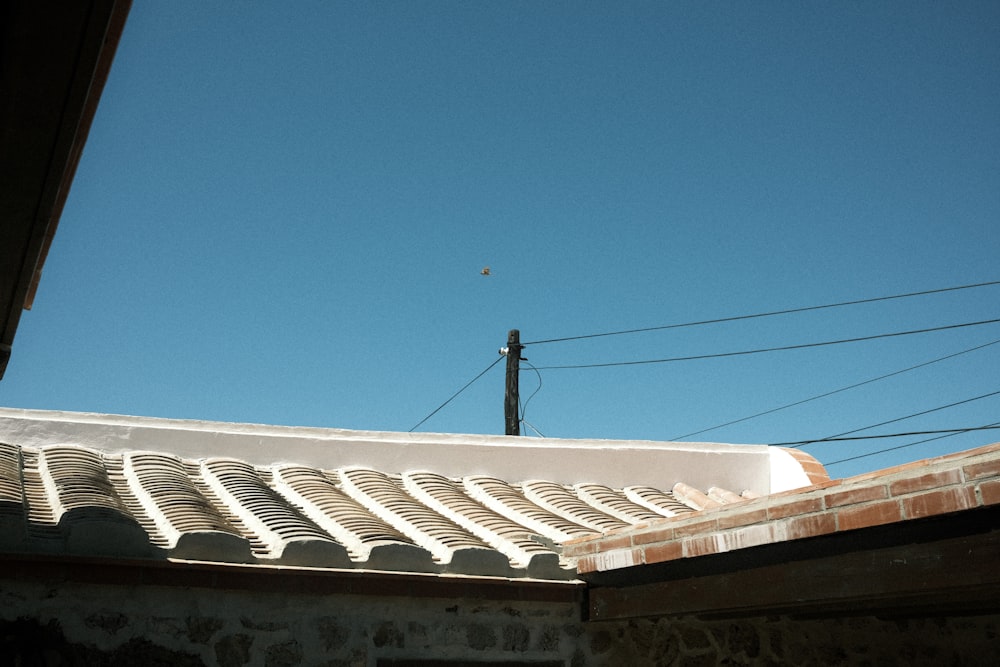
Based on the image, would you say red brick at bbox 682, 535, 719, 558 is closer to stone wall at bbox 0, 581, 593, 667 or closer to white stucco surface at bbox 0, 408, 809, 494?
stone wall at bbox 0, 581, 593, 667

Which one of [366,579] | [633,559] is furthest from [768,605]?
[366,579]

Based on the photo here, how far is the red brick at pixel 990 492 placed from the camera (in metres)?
3.05

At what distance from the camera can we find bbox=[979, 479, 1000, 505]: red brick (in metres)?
3.05

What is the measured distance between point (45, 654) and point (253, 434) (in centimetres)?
305

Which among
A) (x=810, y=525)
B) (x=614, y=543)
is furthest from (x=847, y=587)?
(x=614, y=543)

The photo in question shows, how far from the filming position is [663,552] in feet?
15.0

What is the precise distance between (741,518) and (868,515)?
70 centimetres

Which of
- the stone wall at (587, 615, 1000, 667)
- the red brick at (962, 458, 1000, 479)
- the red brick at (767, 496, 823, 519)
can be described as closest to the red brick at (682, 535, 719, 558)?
the red brick at (767, 496, 823, 519)

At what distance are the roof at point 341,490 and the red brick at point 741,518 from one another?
84cm

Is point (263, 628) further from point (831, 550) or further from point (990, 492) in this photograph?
point (990, 492)

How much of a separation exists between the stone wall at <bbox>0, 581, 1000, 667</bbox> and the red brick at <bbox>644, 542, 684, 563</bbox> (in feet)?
3.17

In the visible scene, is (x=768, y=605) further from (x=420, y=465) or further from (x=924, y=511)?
(x=420, y=465)

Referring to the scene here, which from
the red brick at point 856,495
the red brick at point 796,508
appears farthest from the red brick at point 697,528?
the red brick at point 856,495

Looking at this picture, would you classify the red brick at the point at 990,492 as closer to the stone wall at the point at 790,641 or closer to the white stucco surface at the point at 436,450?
the stone wall at the point at 790,641
